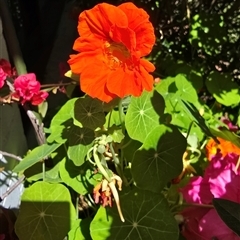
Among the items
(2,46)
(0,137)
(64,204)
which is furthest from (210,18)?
(64,204)

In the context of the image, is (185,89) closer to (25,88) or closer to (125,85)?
(25,88)

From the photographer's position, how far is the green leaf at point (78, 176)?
141 centimetres

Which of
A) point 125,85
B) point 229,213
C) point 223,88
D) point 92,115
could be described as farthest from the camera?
point 223,88

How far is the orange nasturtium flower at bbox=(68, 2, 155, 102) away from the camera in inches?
38.0

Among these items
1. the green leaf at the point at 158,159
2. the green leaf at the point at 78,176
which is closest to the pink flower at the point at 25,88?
the green leaf at the point at 78,176

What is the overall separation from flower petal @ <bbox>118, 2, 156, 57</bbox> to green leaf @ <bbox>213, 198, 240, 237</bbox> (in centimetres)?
34

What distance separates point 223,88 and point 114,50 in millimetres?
1065

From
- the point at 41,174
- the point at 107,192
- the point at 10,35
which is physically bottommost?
the point at 41,174

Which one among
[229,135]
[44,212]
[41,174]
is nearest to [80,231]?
[44,212]

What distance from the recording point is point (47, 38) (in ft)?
9.50

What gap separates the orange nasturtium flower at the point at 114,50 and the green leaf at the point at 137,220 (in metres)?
0.35

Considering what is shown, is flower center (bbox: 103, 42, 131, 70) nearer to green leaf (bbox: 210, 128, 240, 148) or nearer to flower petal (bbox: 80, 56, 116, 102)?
flower petal (bbox: 80, 56, 116, 102)

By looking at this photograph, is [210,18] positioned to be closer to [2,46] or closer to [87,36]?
[2,46]

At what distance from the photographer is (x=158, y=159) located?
4.31ft
